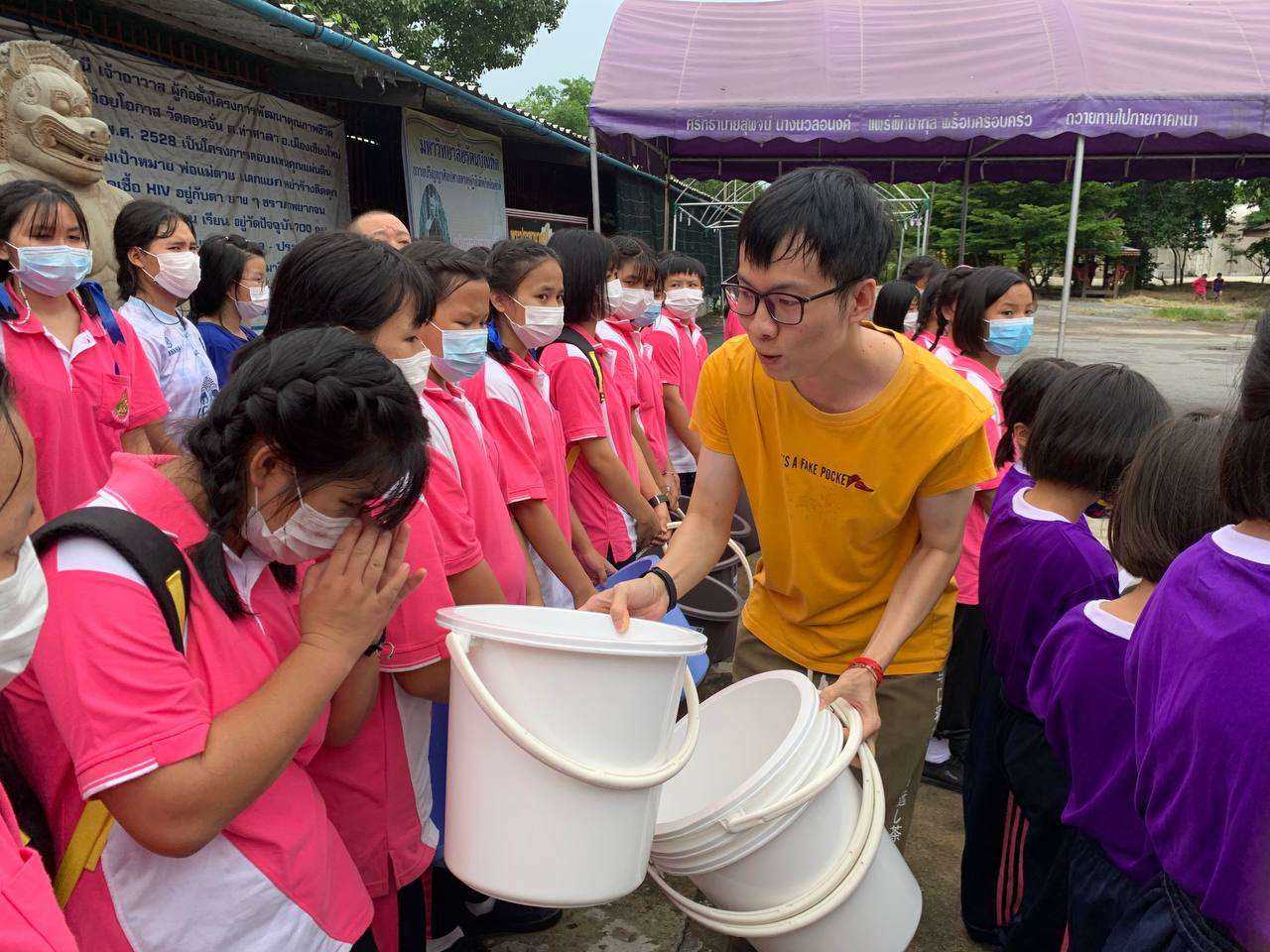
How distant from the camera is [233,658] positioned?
1.16 m

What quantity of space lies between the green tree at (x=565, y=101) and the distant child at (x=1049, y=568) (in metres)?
48.5

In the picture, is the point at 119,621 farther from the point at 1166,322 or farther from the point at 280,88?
the point at 1166,322

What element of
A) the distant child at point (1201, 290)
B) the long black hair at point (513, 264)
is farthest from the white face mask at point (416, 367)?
the distant child at point (1201, 290)

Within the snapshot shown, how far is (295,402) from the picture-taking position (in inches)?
44.8

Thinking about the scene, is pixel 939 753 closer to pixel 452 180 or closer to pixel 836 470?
pixel 836 470

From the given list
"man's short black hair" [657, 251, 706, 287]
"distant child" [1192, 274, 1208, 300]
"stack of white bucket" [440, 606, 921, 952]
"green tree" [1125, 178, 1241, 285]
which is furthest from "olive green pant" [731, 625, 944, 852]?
"distant child" [1192, 274, 1208, 300]

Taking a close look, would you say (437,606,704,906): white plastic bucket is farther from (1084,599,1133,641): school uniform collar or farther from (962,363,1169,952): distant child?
(962,363,1169,952): distant child

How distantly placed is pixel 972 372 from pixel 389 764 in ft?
8.62

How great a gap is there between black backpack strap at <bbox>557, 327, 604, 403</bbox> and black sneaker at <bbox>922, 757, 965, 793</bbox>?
187 centimetres

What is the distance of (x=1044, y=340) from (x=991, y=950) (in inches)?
854

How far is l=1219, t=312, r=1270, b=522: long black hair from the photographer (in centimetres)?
97

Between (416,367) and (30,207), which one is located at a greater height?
(30,207)

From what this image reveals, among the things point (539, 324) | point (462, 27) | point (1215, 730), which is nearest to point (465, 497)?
point (539, 324)

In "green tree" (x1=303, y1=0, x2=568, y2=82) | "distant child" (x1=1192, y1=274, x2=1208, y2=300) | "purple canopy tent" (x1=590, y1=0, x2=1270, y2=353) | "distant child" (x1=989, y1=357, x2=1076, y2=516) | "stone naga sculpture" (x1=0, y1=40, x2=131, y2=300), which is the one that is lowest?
"distant child" (x1=1192, y1=274, x2=1208, y2=300)
